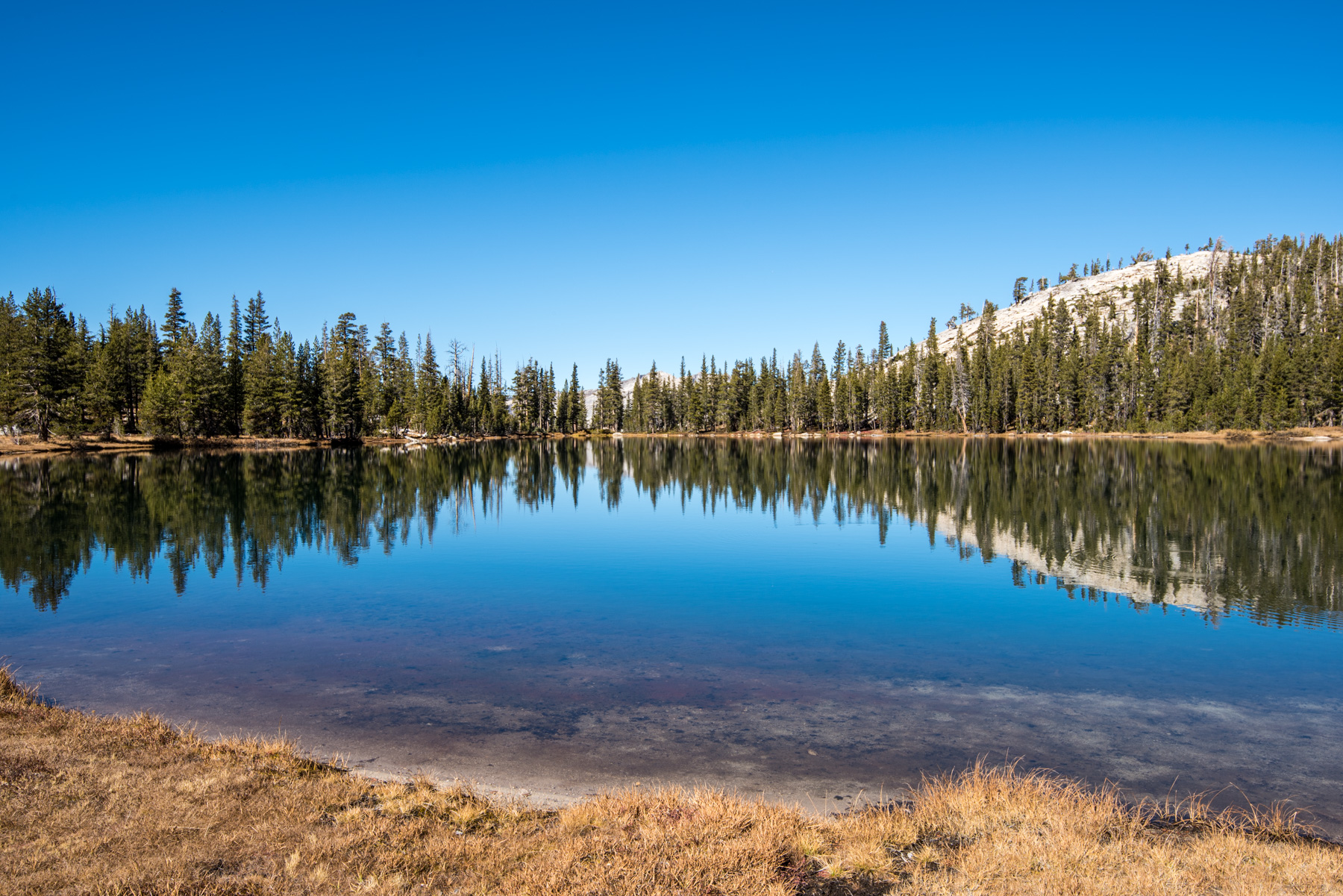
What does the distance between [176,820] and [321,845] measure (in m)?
1.41

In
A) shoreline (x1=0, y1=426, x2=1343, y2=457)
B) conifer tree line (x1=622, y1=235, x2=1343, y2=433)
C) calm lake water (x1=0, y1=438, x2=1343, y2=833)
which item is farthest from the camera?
conifer tree line (x1=622, y1=235, x2=1343, y2=433)

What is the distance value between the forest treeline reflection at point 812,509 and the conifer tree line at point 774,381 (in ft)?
60.2

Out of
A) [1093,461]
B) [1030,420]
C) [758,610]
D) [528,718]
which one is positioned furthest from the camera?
[1030,420]

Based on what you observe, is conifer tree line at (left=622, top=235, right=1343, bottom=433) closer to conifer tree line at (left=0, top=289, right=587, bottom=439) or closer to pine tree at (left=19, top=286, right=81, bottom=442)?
conifer tree line at (left=0, top=289, right=587, bottom=439)

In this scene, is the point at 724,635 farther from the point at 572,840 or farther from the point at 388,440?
the point at 388,440

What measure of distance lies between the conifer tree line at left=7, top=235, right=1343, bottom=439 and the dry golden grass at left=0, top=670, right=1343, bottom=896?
85.5m

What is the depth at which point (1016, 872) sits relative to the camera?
226 inches

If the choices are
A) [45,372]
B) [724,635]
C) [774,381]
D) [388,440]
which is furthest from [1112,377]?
[45,372]

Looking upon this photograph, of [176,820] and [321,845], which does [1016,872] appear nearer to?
[321,845]

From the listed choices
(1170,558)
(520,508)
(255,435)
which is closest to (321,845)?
(1170,558)

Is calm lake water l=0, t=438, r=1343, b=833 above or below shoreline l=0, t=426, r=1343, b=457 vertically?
below

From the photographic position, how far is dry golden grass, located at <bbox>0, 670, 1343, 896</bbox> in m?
5.46

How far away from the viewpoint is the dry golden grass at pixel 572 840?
5.46m

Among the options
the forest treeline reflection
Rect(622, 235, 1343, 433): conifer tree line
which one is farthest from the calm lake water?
Rect(622, 235, 1343, 433): conifer tree line
